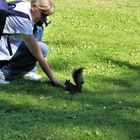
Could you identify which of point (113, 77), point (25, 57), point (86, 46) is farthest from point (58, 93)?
point (86, 46)

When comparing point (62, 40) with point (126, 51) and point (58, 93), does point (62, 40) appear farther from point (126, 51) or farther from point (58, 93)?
point (58, 93)

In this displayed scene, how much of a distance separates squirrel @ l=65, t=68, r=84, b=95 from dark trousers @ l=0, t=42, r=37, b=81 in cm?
56

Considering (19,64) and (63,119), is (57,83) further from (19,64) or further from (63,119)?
(63,119)

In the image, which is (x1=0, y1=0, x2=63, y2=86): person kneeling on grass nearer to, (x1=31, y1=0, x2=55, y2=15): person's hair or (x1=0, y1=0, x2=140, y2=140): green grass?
(x1=31, y1=0, x2=55, y2=15): person's hair

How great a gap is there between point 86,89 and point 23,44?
890mm

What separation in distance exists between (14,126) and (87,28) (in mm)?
5652

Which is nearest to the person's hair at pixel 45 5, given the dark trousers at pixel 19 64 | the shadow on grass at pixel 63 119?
the dark trousers at pixel 19 64

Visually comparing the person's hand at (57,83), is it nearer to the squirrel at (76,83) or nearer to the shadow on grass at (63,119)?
the squirrel at (76,83)

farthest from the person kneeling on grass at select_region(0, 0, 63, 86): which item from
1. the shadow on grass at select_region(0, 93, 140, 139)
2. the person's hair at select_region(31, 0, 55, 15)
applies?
the shadow on grass at select_region(0, 93, 140, 139)

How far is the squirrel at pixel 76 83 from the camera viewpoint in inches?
223

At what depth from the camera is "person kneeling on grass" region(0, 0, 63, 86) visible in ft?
18.6

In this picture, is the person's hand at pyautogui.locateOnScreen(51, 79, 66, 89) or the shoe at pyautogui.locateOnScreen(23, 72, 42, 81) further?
the shoe at pyautogui.locateOnScreen(23, 72, 42, 81)

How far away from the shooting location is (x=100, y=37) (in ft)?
29.8

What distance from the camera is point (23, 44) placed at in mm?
6008
